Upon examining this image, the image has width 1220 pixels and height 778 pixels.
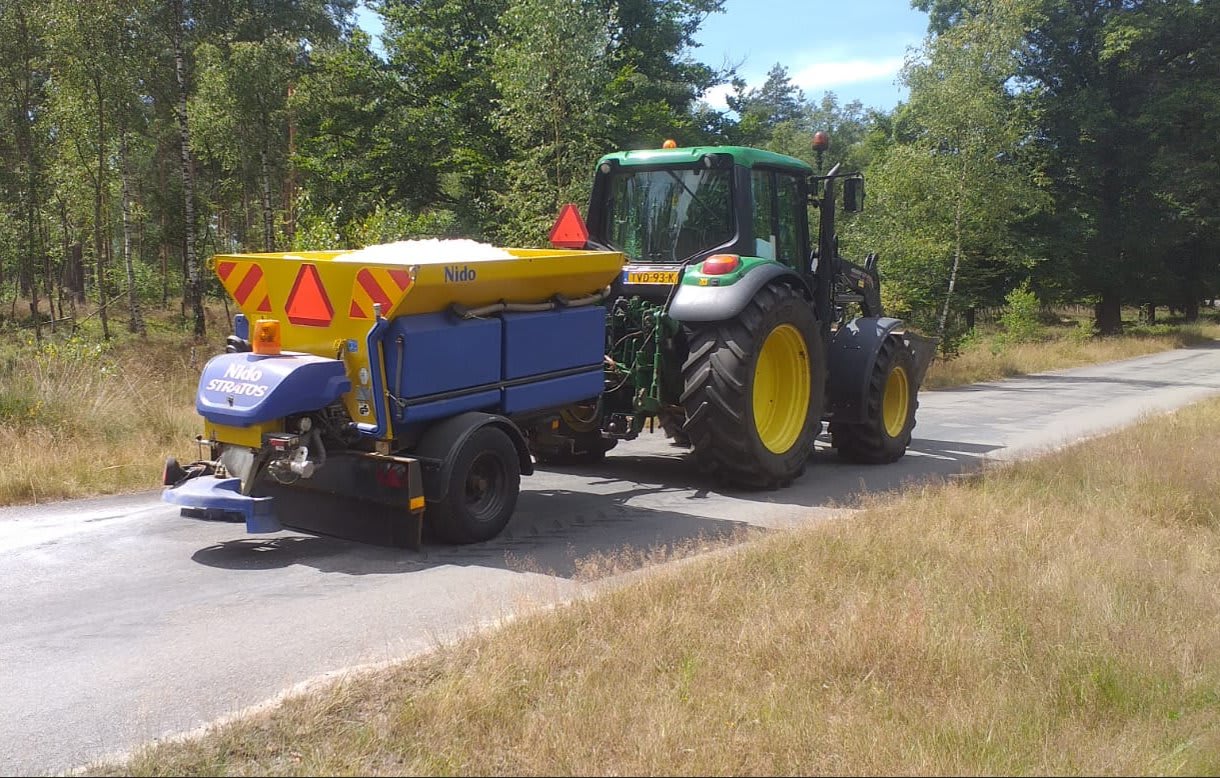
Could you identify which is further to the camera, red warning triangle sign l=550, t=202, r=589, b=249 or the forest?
the forest

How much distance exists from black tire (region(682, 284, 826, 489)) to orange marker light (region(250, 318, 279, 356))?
310 centimetres

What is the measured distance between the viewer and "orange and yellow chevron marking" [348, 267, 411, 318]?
17.8ft

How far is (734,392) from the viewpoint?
289 inches

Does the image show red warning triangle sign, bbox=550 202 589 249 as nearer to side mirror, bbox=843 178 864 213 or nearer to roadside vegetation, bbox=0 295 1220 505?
side mirror, bbox=843 178 864 213

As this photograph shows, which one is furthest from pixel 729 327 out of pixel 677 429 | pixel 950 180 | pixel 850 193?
pixel 950 180

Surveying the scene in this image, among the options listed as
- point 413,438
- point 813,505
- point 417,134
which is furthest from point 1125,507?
point 417,134

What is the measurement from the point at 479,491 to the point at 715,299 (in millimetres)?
2446

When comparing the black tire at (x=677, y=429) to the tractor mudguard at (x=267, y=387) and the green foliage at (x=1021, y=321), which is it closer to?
the tractor mudguard at (x=267, y=387)

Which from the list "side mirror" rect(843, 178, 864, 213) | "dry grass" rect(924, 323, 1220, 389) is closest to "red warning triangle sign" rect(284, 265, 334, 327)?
"side mirror" rect(843, 178, 864, 213)

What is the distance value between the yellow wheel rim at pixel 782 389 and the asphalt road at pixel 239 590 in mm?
483

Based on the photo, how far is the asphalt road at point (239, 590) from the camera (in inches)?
145

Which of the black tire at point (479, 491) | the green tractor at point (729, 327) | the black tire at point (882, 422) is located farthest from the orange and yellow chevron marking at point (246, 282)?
the black tire at point (882, 422)

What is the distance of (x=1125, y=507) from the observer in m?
6.97

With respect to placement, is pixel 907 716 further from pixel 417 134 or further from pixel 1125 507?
pixel 417 134
